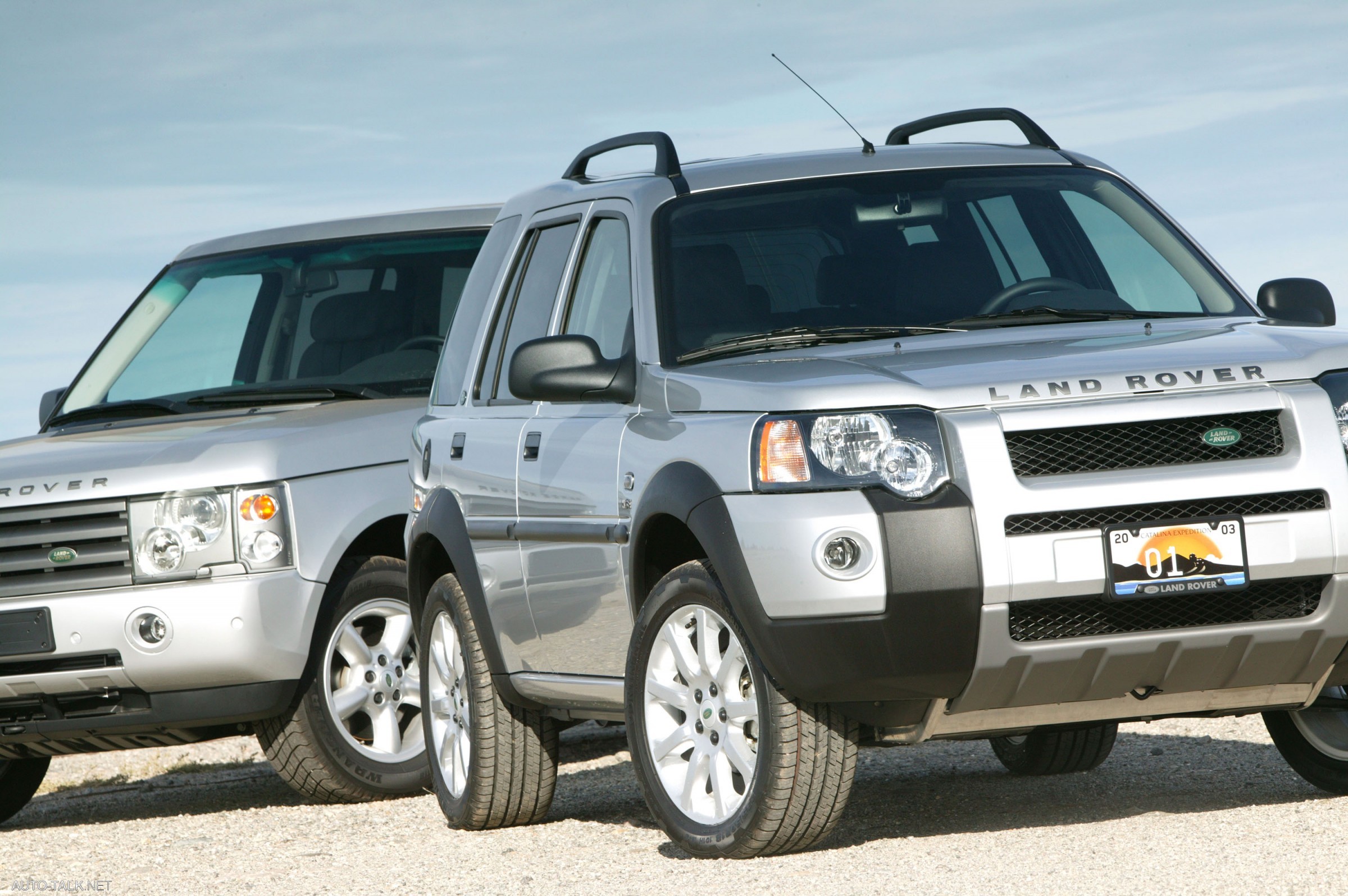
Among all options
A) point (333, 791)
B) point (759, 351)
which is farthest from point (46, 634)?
point (759, 351)

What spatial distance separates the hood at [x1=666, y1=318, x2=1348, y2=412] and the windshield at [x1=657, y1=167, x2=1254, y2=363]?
0.25 meters

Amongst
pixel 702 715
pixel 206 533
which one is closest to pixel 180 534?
pixel 206 533

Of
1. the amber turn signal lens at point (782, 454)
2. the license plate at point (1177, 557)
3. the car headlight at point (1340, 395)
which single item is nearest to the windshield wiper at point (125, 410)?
the amber turn signal lens at point (782, 454)

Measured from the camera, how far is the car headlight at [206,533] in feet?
27.0

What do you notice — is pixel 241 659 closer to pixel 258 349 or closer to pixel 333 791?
pixel 333 791

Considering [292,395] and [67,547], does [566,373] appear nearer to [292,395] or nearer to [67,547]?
[67,547]

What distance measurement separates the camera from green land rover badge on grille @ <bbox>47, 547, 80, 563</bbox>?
828 centimetres

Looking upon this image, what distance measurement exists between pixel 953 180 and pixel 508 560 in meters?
1.98

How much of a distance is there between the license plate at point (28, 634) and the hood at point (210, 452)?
47 cm

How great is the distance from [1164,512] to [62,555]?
187 inches

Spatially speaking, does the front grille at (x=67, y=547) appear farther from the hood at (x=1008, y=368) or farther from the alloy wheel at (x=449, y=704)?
the hood at (x=1008, y=368)

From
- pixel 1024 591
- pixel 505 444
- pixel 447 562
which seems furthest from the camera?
pixel 447 562

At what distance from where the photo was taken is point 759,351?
6.21 m

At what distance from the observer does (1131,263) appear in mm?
6938
